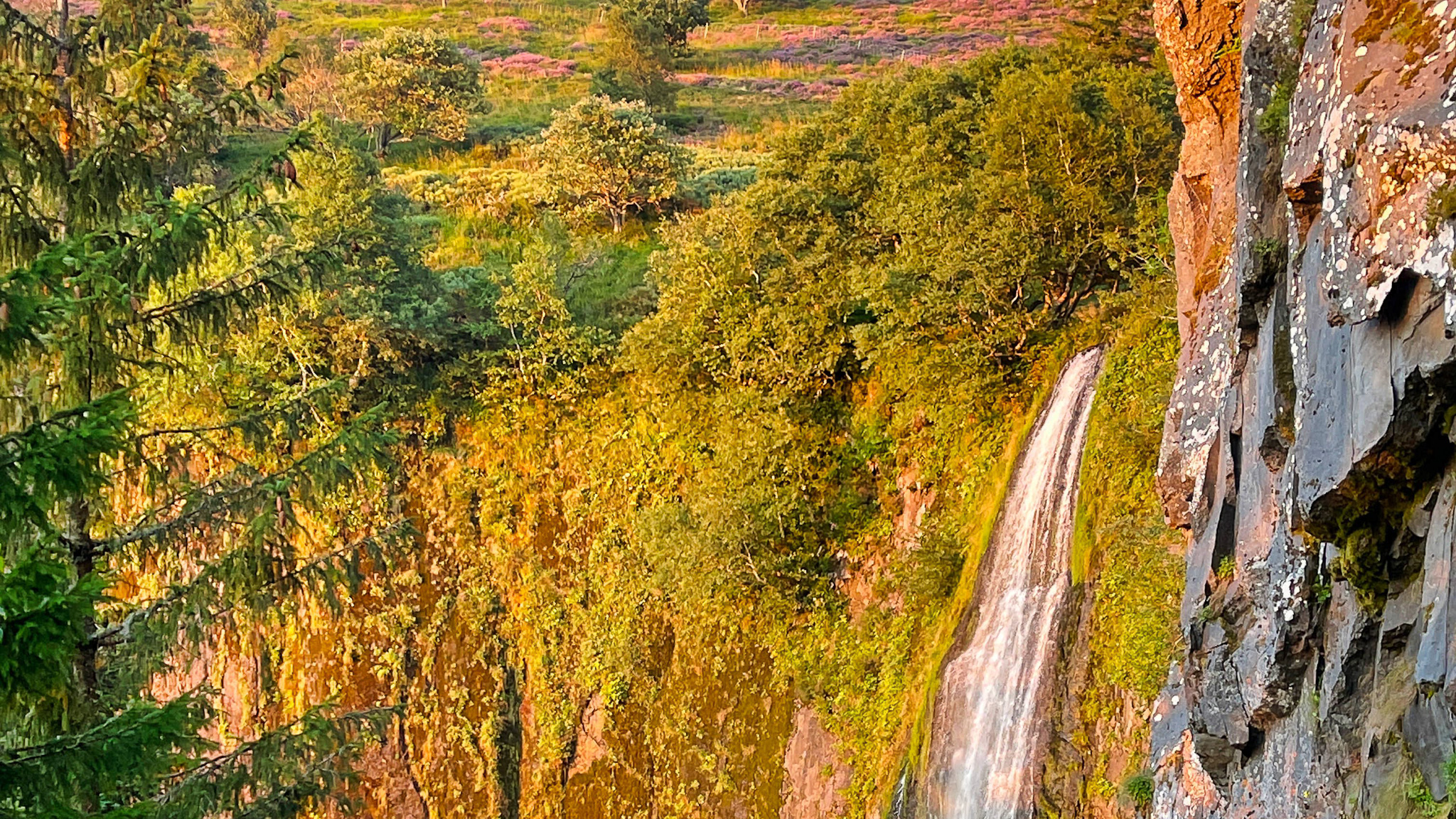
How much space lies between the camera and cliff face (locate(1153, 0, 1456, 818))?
4.53 metres

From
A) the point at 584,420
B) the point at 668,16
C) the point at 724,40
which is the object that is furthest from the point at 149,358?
the point at 724,40

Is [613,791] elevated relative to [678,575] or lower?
lower

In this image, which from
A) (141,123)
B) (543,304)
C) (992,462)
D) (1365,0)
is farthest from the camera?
(543,304)

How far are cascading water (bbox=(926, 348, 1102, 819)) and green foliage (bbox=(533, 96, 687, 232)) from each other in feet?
37.6

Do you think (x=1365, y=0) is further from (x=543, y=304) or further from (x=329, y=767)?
(x=543, y=304)

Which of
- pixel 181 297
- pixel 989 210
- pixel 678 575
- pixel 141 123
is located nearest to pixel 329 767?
pixel 181 297

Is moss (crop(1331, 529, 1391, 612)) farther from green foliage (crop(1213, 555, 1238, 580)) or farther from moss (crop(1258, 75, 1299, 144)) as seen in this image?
moss (crop(1258, 75, 1299, 144))

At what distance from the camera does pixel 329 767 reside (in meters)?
6.93

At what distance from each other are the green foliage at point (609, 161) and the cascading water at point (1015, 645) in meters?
11.5

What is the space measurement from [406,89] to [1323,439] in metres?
26.0

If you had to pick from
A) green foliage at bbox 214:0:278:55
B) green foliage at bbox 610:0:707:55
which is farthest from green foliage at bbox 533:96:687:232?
green foliage at bbox 214:0:278:55

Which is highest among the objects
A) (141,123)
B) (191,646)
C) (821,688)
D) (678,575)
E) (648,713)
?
(141,123)

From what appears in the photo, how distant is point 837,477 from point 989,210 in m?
4.09

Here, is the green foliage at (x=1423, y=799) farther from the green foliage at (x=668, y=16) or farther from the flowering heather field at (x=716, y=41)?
the green foliage at (x=668, y=16)
